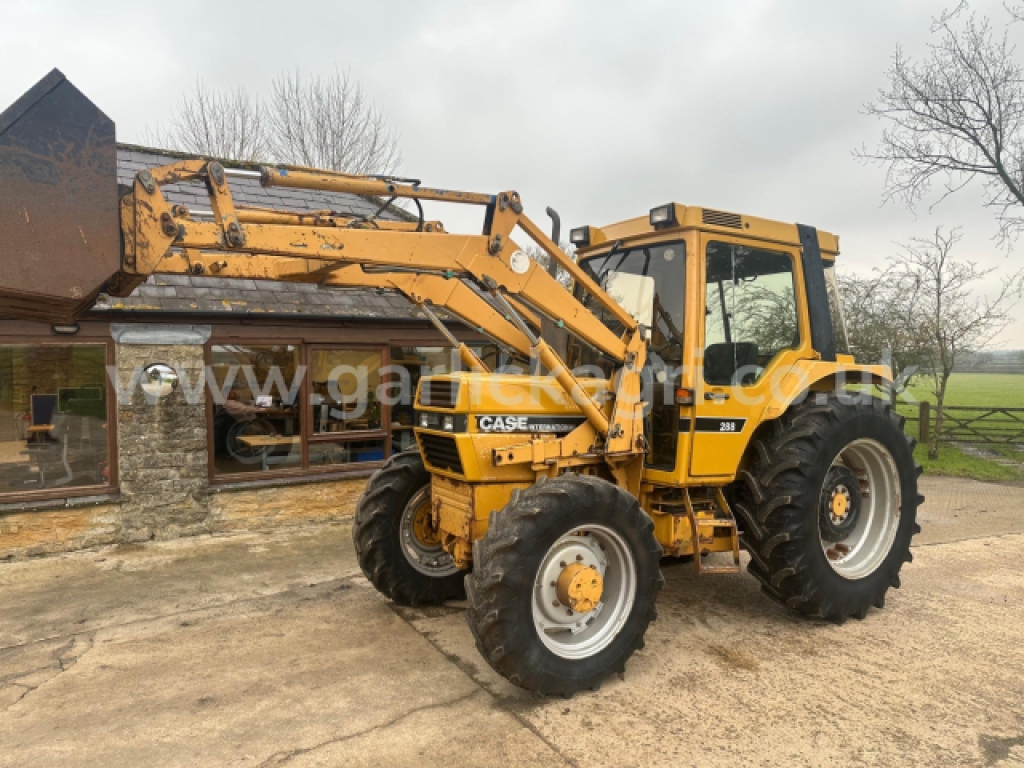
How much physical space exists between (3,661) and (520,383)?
3618 millimetres

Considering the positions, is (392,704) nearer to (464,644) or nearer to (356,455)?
(464,644)

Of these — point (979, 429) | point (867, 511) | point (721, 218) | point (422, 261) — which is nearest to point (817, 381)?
point (867, 511)

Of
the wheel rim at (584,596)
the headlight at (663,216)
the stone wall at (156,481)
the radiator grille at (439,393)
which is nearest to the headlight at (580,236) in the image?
the headlight at (663,216)

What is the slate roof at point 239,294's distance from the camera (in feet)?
23.7

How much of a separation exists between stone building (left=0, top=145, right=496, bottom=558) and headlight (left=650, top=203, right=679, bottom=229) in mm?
4335

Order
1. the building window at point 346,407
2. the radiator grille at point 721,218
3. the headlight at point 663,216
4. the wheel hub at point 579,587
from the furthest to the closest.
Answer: the building window at point 346,407 < the radiator grille at point 721,218 < the headlight at point 663,216 < the wheel hub at point 579,587

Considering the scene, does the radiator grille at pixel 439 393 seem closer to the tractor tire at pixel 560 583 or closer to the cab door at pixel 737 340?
the tractor tire at pixel 560 583

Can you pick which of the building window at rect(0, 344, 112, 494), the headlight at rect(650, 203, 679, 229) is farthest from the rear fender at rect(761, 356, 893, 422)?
the building window at rect(0, 344, 112, 494)

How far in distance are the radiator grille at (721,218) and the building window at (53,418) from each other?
599 cm

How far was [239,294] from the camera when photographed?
7.79m

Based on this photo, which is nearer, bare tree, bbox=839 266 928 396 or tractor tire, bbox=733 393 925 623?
tractor tire, bbox=733 393 925 623

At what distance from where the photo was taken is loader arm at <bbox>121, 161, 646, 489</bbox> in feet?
10.6

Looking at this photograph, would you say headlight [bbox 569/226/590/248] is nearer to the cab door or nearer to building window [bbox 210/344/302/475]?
the cab door

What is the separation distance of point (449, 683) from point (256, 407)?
4976mm
